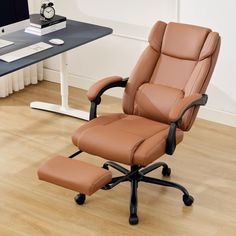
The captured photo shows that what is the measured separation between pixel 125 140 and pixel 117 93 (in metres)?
1.84

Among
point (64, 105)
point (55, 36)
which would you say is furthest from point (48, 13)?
point (64, 105)

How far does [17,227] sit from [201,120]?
1.96 m

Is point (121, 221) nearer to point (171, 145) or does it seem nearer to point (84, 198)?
point (84, 198)

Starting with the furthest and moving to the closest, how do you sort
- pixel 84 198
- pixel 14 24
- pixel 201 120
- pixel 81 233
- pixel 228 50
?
pixel 201 120, pixel 228 50, pixel 14 24, pixel 84 198, pixel 81 233

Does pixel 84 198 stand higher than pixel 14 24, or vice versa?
pixel 14 24

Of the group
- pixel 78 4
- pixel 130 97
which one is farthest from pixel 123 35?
pixel 130 97

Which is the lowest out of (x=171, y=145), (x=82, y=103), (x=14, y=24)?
(x=82, y=103)

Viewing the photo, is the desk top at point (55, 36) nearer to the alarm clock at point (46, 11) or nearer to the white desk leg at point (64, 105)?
the alarm clock at point (46, 11)

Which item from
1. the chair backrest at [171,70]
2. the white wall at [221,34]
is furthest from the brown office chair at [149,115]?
the white wall at [221,34]

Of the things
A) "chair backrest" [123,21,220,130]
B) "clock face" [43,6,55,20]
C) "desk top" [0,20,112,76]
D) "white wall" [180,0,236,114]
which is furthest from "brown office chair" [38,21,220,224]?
"clock face" [43,6,55,20]

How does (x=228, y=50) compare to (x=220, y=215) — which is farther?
(x=228, y=50)

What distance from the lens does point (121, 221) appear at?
361cm

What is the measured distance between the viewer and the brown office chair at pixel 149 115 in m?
3.39

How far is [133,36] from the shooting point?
16.4 ft
